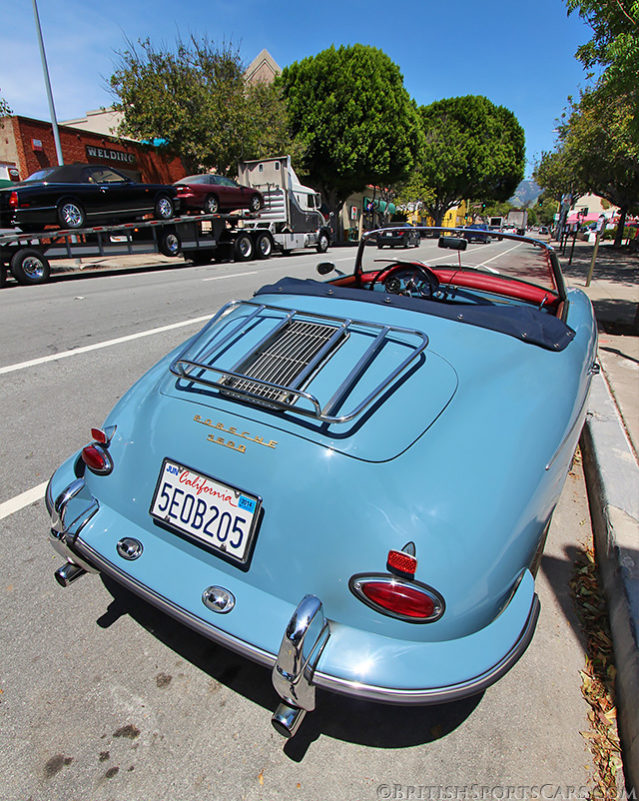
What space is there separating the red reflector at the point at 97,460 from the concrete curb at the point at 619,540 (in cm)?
213

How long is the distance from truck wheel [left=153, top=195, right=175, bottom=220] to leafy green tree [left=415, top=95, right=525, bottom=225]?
3754cm

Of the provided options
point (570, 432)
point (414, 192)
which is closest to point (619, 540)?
point (570, 432)

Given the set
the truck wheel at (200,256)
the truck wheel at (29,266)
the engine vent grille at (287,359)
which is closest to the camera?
the engine vent grille at (287,359)

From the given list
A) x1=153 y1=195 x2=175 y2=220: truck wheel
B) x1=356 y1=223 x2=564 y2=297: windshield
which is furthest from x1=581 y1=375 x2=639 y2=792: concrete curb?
x1=153 y1=195 x2=175 y2=220: truck wheel

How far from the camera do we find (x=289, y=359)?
199cm

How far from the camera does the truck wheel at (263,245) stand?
17448 millimetres

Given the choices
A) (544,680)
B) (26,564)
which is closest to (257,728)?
(544,680)

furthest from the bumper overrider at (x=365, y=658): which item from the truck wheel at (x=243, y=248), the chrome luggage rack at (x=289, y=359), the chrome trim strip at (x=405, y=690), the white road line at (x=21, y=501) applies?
the truck wheel at (x=243, y=248)

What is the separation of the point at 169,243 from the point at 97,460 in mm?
13752

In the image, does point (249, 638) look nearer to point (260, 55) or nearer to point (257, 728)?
point (257, 728)

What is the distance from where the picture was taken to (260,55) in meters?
32.7

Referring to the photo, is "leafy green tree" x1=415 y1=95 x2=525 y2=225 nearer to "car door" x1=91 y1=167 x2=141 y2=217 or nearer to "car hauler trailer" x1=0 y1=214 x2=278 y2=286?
"car hauler trailer" x1=0 y1=214 x2=278 y2=286

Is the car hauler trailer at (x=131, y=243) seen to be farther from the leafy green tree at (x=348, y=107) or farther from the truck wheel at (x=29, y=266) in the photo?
the leafy green tree at (x=348, y=107)

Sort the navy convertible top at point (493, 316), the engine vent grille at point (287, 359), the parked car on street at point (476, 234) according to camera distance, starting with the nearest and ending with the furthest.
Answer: the engine vent grille at point (287, 359)
the navy convertible top at point (493, 316)
the parked car on street at point (476, 234)
